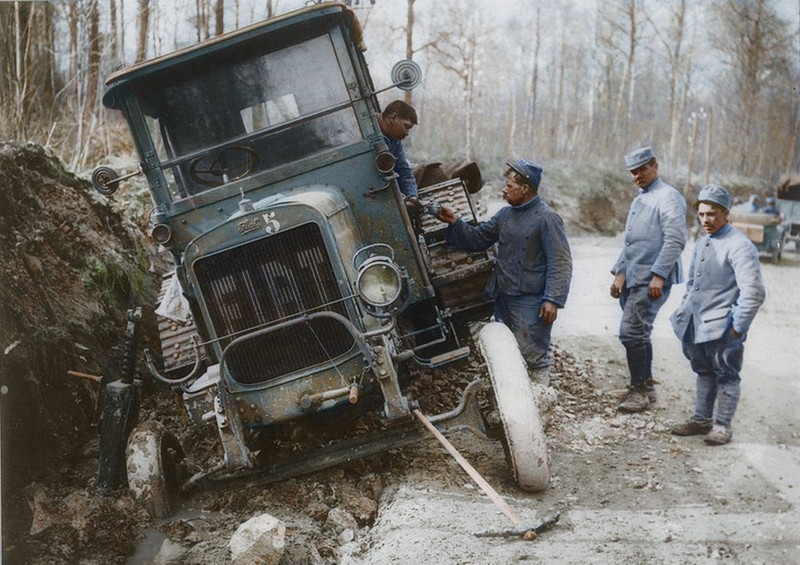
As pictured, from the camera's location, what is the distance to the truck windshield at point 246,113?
3164 millimetres

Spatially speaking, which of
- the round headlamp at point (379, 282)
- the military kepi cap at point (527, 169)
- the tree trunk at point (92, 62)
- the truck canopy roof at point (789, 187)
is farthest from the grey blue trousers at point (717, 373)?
the tree trunk at point (92, 62)

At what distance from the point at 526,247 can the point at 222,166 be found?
1.75 meters

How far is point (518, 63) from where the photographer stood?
15.5 ft

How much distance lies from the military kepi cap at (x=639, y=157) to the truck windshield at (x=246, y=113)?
1.68 metres

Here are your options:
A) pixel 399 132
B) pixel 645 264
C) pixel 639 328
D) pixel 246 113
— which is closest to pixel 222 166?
pixel 246 113

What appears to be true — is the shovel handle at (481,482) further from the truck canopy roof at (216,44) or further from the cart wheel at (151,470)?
the truck canopy roof at (216,44)

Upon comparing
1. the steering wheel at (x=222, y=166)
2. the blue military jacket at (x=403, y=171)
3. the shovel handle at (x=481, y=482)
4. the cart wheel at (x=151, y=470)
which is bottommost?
the shovel handle at (x=481, y=482)

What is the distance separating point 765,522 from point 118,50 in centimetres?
467

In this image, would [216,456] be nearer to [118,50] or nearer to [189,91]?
[189,91]

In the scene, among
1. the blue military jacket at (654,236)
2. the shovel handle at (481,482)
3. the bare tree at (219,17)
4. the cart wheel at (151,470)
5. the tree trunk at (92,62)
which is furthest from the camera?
the bare tree at (219,17)

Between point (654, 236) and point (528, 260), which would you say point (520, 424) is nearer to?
point (528, 260)

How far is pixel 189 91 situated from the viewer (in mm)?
3189

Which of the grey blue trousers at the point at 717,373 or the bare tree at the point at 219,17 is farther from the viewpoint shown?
the bare tree at the point at 219,17

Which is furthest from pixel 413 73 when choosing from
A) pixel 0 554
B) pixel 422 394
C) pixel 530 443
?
Result: pixel 0 554
